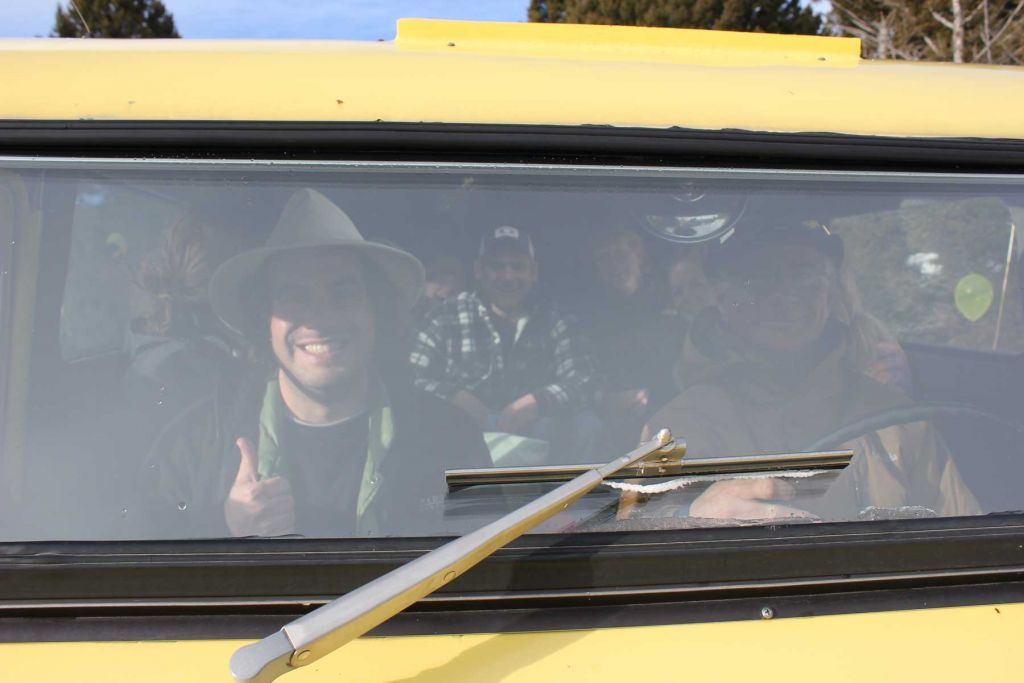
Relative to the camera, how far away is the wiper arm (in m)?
1.03

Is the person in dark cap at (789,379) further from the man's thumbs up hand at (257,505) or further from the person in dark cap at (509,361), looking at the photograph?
the man's thumbs up hand at (257,505)

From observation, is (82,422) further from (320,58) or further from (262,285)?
(320,58)

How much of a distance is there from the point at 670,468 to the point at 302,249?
24.3 inches

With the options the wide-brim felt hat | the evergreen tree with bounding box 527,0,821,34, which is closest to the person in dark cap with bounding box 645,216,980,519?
the wide-brim felt hat

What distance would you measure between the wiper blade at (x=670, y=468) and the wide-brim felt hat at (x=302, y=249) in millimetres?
277

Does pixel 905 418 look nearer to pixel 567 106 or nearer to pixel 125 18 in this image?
pixel 567 106

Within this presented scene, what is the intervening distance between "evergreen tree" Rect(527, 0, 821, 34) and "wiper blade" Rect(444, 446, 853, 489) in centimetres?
1795

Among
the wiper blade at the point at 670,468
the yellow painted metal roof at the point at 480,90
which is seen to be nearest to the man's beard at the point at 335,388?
the wiper blade at the point at 670,468

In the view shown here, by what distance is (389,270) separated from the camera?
1.49 metres

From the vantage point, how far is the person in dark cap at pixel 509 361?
1.47m

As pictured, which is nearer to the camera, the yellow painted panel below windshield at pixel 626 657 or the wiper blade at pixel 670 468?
the yellow painted panel below windshield at pixel 626 657

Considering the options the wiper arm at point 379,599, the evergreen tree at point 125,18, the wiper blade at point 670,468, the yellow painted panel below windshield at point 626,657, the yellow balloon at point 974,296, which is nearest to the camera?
the wiper arm at point 379,599

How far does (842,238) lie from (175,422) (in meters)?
1.05

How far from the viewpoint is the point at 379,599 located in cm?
109
